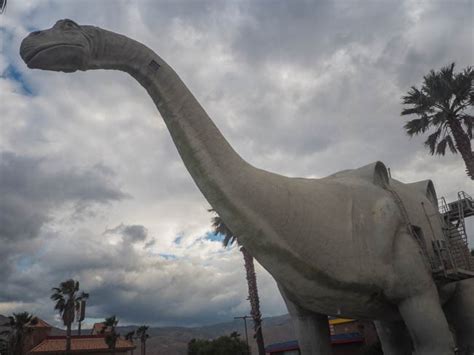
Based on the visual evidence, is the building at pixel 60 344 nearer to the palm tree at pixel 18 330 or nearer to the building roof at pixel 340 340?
the palm tree at pixel 18 330

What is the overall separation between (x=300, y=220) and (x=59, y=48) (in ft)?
11.8

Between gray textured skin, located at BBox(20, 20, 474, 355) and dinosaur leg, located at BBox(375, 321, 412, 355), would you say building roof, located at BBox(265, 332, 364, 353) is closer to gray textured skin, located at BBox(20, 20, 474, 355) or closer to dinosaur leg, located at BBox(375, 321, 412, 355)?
dinosaur leg, located at BBox(375, 321, 412, 355)

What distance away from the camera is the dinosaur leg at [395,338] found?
849cm

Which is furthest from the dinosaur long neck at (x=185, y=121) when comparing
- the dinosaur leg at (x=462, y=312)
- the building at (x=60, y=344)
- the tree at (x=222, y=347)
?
the tree at (x=222, y=347)

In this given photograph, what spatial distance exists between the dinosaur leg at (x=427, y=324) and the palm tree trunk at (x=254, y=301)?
14.7m

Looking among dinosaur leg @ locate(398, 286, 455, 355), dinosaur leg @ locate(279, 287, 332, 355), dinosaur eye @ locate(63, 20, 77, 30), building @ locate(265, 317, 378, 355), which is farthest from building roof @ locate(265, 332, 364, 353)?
dinosaur eye @ locate(63, 20, 77, 30)

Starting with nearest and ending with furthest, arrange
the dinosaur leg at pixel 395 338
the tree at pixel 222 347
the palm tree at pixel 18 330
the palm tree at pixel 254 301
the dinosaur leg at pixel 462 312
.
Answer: the dinosaur leg at pixel 462 312, the dinosaur leg at pixel 395 338, the palm tree at pixel 254 301, the palm tree at pixel 18 330, the tree at pixel 222 347

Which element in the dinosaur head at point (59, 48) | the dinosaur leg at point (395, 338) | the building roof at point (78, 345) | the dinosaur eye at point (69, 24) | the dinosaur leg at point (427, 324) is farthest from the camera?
the building roof at point (78, 345)

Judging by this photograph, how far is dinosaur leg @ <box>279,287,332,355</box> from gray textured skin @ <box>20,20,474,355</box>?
16 mm

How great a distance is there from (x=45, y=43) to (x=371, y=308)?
18.8 ft

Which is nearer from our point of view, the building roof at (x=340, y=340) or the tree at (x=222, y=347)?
the building roof at (x=340, y=340)

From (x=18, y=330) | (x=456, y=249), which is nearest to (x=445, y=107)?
(x=456, y=249)

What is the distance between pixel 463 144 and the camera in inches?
592

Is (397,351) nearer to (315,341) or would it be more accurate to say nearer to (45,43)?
(315,341)
